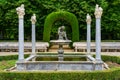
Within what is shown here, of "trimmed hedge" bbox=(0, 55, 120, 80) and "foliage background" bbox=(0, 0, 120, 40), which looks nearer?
"trimmed hedge" bbox=(0, 55, 120, 80)

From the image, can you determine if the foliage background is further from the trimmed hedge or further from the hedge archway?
the trimmed hedge

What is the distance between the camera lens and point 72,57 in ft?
59.1

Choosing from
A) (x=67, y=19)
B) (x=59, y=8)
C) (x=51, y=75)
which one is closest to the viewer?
(x=51, y=75)

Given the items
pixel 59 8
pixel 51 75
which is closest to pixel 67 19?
pixel 59 8

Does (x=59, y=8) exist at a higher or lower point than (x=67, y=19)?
higher

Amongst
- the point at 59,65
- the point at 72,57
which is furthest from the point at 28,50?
the point at 59,65

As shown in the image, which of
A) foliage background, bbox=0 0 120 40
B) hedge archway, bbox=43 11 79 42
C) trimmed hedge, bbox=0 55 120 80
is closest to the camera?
trimmed hedge, bbox=0 55 120 80

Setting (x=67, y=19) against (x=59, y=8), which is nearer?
(x=67, y=19)

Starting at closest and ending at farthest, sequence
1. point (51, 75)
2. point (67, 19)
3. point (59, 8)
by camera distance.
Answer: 1. point (51, 75)
2. point (67, 19)
3. point (59, 8)

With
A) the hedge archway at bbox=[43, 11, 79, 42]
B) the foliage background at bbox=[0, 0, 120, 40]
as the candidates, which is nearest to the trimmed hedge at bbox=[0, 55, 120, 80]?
the hedge archway at bbox=[43, 11, 79, 42]

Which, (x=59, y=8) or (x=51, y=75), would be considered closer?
(x=51, y=75)

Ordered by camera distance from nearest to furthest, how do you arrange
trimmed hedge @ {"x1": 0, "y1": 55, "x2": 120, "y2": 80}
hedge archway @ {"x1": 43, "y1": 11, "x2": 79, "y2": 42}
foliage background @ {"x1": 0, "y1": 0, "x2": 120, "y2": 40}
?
trimmed hedge @ {"x1": 0, "y1": 55, "x2": 120, "y2": 80} → hedge archway @ {"x1": 43, "y1": 11, "x2": 79, "y2": 42} → foliage background @ {"x1": 0, "y1": 0, "x2": 120, "y2": 40}

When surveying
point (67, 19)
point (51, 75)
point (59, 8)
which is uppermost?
point (59, 8)

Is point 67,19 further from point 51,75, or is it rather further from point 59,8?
point 51,75
